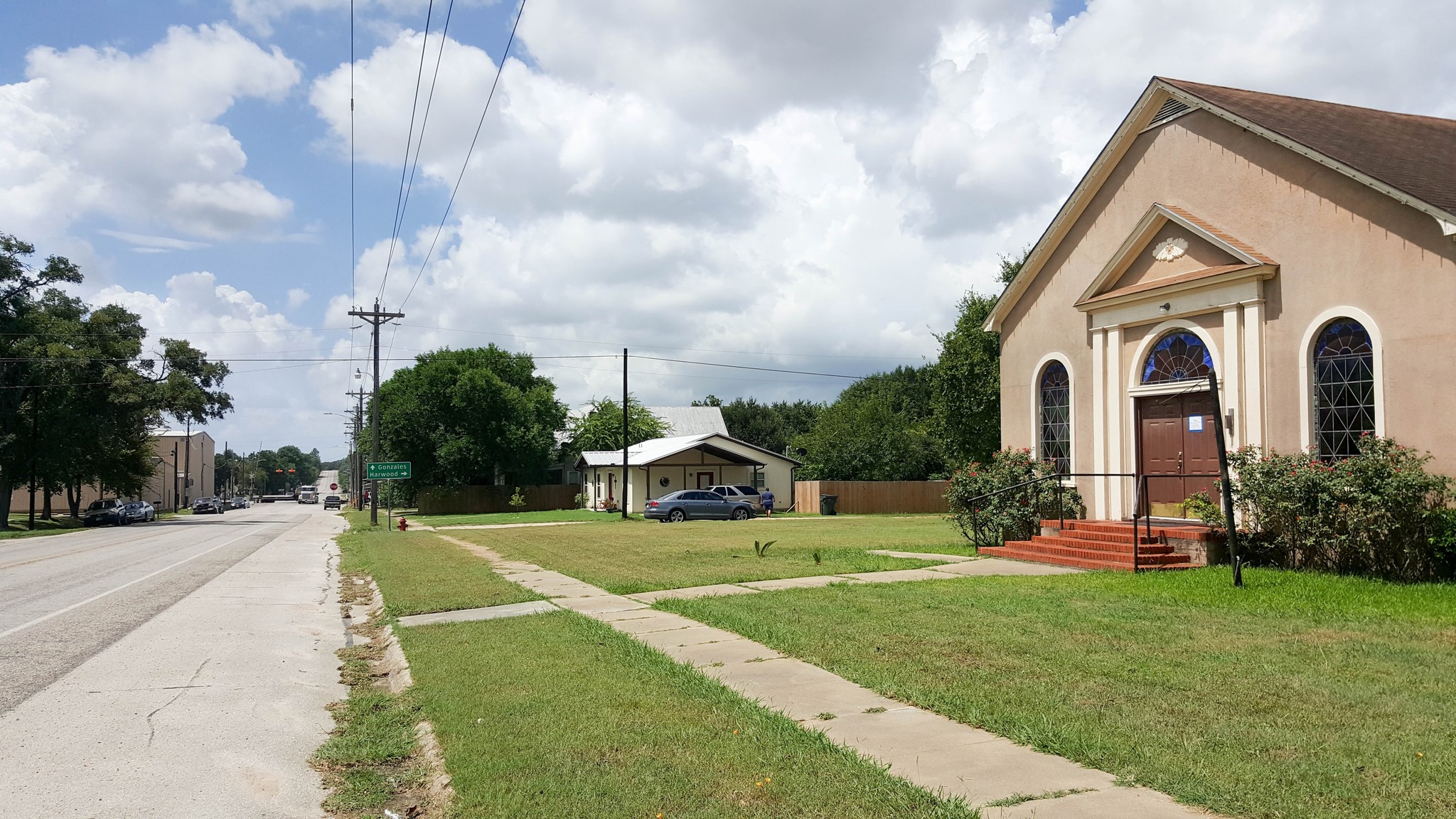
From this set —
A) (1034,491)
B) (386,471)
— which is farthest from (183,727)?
(386,471)

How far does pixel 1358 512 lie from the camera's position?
492 inches

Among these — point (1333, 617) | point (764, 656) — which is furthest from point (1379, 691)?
point (764, 656)

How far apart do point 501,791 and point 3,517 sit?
2066 inches

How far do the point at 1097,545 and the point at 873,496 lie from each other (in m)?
34.2

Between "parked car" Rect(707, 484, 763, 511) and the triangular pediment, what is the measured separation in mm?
25749

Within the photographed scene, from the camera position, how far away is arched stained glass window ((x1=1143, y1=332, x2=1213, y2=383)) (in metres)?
16.1

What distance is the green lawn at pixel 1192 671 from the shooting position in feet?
16.2

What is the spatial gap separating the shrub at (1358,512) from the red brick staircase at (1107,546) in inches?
44.2

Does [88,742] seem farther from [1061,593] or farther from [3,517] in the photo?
[3,517]

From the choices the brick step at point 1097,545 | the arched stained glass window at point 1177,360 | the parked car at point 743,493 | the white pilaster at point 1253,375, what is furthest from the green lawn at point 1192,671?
the parked car at point 743,493

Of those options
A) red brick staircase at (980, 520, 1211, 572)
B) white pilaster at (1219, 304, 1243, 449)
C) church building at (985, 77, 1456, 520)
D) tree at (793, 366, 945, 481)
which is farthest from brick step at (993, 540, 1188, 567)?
tree at (793, 366, 945, 481)

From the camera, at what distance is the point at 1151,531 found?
626 inches

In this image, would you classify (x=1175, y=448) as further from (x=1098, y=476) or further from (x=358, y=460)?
(x=358, y=460)

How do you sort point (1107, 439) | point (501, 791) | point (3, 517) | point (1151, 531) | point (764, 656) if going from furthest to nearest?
point (3, 517) < point (1107, 439) < point (1151, 531) < point (764, 656) < point (501, 791)
